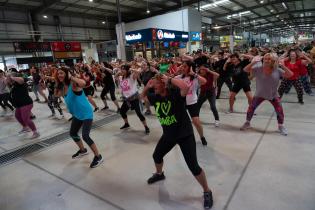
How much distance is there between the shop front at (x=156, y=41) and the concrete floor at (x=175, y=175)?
9883 millimetres

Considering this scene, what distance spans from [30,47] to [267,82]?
16.1 meters

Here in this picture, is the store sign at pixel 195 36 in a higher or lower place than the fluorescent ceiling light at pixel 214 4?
lower

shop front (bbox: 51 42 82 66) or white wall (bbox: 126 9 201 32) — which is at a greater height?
white wall (bbox: 126 9 201 32)

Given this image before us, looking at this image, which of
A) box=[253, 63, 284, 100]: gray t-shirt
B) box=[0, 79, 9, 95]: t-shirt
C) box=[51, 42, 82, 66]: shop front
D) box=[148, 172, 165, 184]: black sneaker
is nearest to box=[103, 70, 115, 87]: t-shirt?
box=[0, 79, 9, 95]: t-shirt

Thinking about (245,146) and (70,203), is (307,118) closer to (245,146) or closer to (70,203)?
(245,146)

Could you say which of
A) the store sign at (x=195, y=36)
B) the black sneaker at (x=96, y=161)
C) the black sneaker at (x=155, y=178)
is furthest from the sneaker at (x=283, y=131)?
the store sign at (x=195, y=36)

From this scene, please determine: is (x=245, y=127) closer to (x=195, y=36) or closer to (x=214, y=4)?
(x=195, y=36)

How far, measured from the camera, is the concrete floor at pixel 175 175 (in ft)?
8.46

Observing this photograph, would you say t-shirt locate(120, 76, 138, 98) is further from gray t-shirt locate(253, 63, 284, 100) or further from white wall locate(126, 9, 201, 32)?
white wall locate(126, 9, 201, 32)

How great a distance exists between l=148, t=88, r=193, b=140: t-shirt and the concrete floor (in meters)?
0.90

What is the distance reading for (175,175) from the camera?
313 cm

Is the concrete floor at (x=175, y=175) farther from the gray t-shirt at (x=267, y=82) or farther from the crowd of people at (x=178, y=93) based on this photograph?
the gray t-shirt at (x=267, y=82)

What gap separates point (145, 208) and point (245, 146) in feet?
7.32

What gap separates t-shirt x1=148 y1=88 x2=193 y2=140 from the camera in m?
2.30
